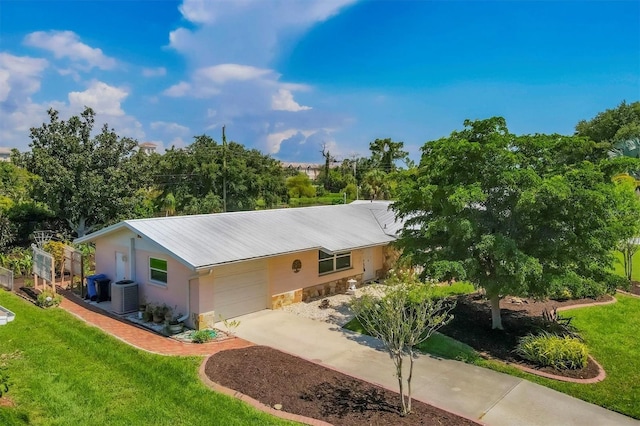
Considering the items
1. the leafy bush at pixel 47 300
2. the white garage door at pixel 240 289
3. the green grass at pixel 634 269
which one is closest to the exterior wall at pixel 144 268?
the white garage door at pixel 240 289

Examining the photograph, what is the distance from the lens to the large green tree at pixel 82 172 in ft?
80.2

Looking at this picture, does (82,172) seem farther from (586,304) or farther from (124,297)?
(586,304)

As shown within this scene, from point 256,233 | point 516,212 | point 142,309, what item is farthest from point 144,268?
point 516,212

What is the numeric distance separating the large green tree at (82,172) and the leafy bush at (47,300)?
11.1m

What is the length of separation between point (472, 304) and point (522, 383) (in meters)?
6.18

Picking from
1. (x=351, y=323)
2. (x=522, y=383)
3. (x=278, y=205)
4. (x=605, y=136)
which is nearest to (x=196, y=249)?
(x=351, y=323)

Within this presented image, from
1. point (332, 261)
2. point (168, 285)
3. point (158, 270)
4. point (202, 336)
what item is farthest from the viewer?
point (332, 261)

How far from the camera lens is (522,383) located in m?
9.48

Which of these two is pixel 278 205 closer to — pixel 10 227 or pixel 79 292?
pixel 10 227

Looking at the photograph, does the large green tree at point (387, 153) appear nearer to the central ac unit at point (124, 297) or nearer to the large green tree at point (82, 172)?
the large green tree at point (82, 172)

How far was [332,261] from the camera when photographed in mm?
18047

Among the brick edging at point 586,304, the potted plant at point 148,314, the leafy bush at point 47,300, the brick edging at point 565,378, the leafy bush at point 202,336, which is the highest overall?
the leafy bush at point 47,300

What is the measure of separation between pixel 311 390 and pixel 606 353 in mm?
8111

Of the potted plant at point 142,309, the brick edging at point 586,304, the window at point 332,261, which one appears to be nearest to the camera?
the potted plant at point 142,309
